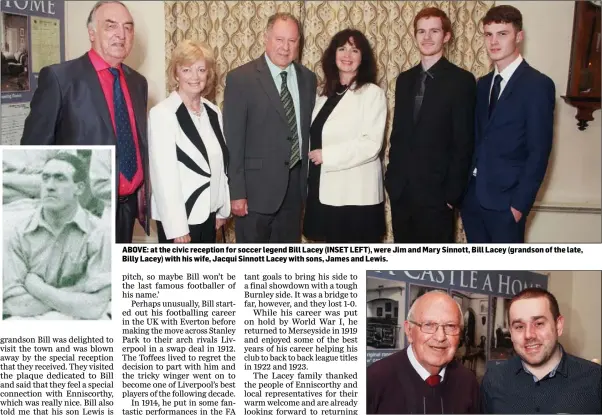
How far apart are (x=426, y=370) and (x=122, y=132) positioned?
138 cm

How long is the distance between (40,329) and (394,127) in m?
1.49

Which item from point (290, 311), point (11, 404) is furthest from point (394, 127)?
point (11, 404)

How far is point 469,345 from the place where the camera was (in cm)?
287

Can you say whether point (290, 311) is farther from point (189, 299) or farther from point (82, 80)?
point (82, 80)

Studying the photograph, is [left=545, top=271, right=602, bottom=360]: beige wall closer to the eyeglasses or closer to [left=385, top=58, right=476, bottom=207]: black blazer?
the eyeglasses

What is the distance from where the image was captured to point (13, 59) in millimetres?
2939

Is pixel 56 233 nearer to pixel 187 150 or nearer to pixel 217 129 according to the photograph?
pixel 187 150

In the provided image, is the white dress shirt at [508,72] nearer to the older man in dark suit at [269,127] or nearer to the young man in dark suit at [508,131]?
the young man in dark suit at [508,131]

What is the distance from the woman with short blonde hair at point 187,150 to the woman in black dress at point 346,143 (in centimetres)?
37

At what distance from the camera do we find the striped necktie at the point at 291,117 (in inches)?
119

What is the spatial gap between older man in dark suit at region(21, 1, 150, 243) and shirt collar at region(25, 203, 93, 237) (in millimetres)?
115

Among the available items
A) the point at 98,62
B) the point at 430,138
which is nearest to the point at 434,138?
the point at 430,138

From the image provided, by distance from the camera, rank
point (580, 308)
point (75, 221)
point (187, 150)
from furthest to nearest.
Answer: point (580, 308) → point (187, 150) → point (75, 221)

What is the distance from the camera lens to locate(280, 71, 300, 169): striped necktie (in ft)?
9.93
